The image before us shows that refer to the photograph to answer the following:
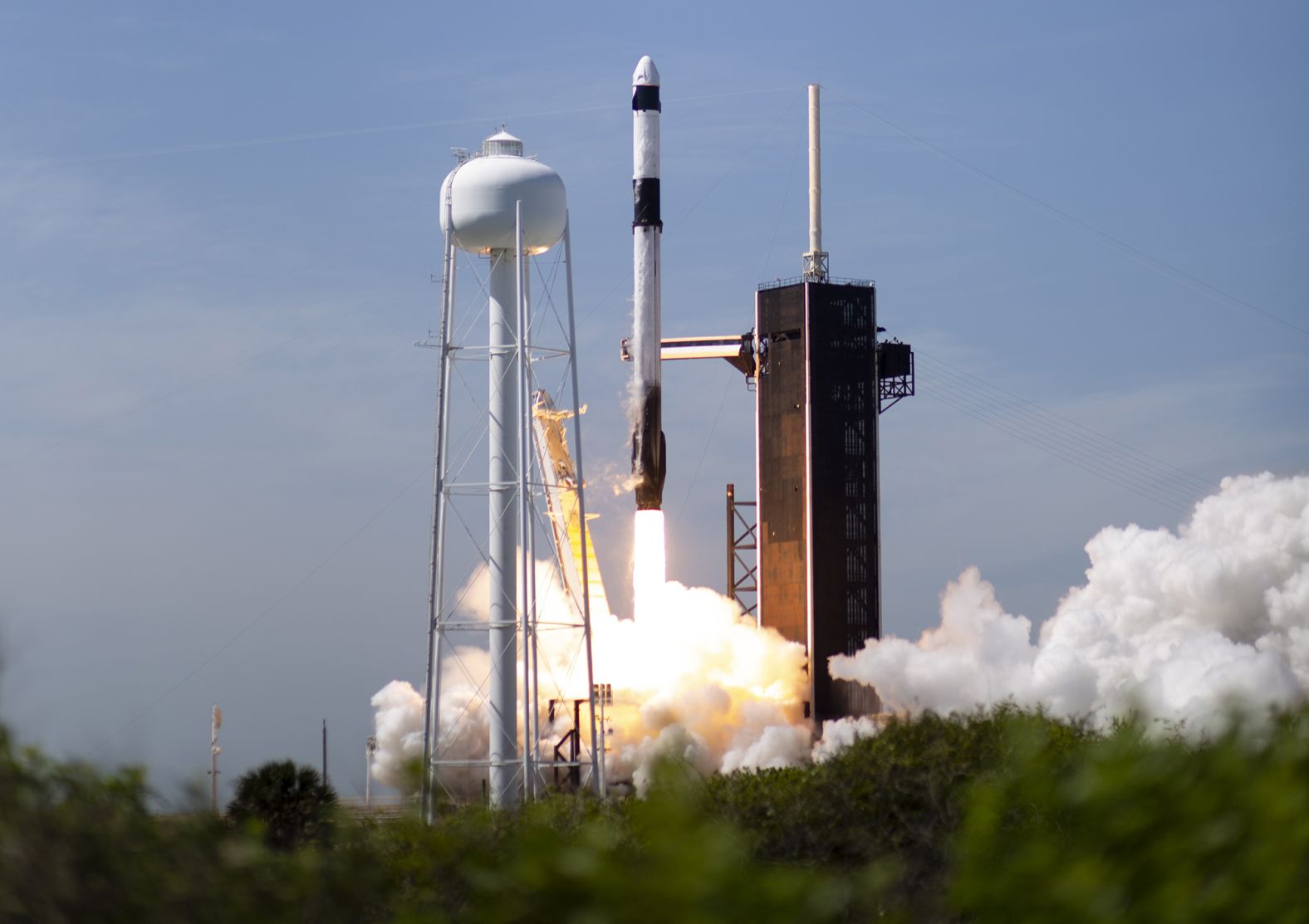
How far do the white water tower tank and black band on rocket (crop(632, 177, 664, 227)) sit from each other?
10.2 meters

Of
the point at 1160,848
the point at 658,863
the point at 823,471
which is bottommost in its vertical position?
the point at 658,863

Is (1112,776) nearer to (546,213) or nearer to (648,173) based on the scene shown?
(546,213)

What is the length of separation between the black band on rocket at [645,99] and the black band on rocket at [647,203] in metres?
2.28

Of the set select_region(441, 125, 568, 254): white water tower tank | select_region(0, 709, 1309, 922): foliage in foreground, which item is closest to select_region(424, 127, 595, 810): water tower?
select_region(441, 125, 568, 254): white water tower tank

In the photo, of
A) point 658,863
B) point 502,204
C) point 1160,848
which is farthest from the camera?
point 502,204

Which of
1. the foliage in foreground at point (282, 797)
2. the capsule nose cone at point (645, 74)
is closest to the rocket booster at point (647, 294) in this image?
the capsule nose cone at point (645, 74)

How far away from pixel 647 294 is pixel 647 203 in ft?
9.74

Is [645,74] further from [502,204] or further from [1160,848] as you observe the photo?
[1160,848]

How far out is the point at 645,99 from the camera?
58.5 m

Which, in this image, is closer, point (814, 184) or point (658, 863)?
point (658, 863)

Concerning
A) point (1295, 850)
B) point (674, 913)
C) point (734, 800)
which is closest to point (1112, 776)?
point (1295, 850)

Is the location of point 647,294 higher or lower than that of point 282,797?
higher

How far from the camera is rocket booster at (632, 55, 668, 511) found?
189 ft

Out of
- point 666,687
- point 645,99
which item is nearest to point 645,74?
point 645,99
